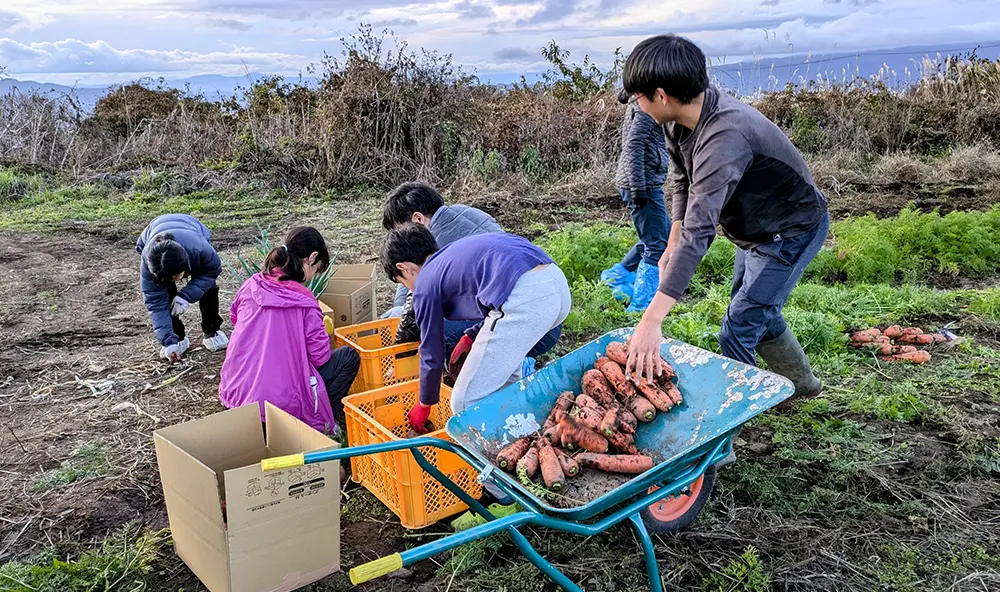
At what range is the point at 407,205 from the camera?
4.07 meters

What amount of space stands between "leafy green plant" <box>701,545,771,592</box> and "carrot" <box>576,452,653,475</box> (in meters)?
0.57

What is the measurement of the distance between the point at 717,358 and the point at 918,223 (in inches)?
203

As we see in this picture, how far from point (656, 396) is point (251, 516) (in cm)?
157

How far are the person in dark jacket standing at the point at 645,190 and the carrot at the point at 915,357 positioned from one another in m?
1.80

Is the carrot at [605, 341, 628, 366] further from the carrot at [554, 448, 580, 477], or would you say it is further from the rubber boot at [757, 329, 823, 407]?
the rubber boot at [757, 329, 823, 407]

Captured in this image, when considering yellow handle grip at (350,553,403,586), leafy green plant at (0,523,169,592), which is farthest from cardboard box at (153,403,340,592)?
yellow handle grip at (350,553,403,586)

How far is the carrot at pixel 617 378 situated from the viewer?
9.36 ft

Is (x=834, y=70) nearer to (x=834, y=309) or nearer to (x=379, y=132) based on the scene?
(x=379, y=132)

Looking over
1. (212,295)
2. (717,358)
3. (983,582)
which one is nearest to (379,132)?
(212,295)

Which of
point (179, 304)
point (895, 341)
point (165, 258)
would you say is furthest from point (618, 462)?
point (179, 304)

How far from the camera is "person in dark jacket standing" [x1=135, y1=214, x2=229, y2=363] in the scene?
4.45 m

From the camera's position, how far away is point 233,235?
8.91 m

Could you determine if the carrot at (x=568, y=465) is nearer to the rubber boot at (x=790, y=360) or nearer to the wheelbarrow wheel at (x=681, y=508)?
the wheelbarrow wheel at (x=681, y=508)

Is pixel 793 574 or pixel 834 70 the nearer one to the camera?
pixel 793 574
